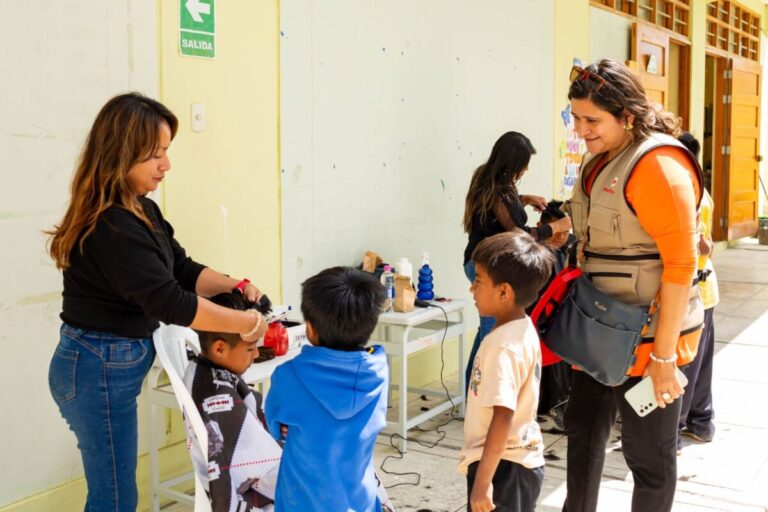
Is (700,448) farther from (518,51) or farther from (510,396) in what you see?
(518,51)

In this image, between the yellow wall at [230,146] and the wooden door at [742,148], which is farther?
the wooden door at [742,148]

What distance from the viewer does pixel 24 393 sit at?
2.88 m

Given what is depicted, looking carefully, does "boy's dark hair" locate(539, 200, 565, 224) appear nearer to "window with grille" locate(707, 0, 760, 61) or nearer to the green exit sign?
the green exit sign

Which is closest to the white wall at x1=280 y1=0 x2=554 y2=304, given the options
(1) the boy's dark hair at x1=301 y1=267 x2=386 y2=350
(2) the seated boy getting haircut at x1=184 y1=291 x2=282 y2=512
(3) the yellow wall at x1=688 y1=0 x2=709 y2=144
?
(2) the seated boy getting haircut at x1=184 y1=291 x2=282 y2=512

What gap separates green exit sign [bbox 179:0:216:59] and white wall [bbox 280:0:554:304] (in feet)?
1.53

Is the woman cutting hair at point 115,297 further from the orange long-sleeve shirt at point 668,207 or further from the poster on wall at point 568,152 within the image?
the poster on wall at point 568,152

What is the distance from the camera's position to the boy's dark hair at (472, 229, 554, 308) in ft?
7.48

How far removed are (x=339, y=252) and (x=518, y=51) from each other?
2.53 metres

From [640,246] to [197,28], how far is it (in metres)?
2.02

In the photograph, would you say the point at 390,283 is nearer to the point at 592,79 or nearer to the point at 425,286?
the point at 425,286

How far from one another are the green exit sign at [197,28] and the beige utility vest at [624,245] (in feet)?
5.84

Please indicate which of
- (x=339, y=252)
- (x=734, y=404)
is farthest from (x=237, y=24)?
(x=734, y=404)

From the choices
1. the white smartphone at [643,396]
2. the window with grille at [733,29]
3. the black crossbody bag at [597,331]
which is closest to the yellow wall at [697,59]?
the window with grille at [733,29]

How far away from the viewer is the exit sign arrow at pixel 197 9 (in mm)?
3318
